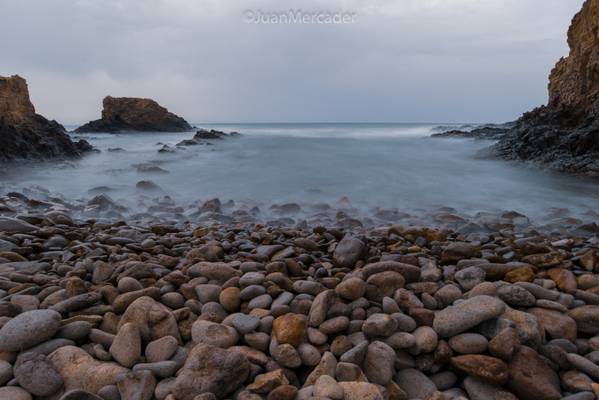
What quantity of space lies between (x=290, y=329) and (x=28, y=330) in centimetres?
112

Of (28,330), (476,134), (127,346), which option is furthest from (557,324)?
(476,134)

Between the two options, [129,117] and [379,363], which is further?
[129,117]

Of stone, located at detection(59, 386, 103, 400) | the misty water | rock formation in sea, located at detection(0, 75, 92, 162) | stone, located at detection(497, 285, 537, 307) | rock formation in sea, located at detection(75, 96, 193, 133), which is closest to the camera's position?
stone, located at detection(59, 386, 103, 400)

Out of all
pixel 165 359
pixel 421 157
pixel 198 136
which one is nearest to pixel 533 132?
pixel 421 157

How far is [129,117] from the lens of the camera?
31.4 metres

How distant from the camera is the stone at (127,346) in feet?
5.72

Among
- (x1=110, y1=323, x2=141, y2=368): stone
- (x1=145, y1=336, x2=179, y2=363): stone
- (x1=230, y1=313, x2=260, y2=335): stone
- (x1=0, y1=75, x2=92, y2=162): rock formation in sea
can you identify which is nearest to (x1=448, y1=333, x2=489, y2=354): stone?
(x1=230, y1=313, x2=260, y2=335): stone

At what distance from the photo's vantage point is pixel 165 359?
1.78 meters

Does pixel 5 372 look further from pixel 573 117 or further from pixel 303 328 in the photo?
pixel 573 117

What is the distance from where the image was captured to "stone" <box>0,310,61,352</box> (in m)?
1.73

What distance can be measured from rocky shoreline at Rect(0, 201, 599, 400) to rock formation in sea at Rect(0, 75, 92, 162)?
31.1 feet

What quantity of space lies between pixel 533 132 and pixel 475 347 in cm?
1099

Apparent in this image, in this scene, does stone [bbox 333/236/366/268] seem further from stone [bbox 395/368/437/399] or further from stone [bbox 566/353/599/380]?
stone [bbox 566/353/599/380]

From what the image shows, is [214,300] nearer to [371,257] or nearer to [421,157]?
[371,257]
